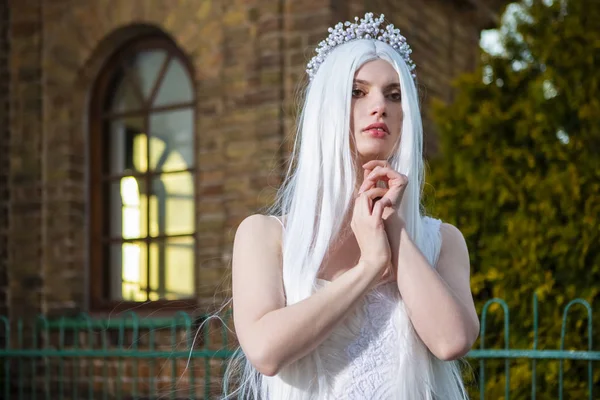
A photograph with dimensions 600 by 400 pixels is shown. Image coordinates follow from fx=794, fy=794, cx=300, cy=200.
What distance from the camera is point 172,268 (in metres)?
6.35

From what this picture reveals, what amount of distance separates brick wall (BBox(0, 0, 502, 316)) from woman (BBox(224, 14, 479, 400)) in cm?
340

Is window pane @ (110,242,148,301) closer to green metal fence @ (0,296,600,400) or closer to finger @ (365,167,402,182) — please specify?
green metal fence @ (0,296,600,400)

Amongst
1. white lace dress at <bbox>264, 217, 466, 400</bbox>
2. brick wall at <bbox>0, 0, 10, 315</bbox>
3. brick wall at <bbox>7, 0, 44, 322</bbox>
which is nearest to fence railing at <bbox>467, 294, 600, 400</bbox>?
white lace dress at <bbox>264, 217, 466, 400</bbox>

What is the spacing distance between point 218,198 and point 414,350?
13.2 ft

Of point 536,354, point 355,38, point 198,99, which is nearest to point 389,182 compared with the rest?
point 355,38

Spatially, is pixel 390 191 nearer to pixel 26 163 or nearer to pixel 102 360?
pixel 102 360

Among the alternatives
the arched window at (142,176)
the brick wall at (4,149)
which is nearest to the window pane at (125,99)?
the arched window at (142,176)

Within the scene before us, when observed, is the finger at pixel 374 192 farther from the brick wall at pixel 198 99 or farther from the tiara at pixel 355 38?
the brick wall at pixel 198 99

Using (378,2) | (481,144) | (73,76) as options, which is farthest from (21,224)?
(481,144)

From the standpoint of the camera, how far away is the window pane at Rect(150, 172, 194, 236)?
6.31m

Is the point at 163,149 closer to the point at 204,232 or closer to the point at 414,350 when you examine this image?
the point at 204,232

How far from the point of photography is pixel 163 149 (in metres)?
6.45

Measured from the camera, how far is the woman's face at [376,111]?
1861 mm

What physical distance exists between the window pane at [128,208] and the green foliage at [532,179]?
282 cm
